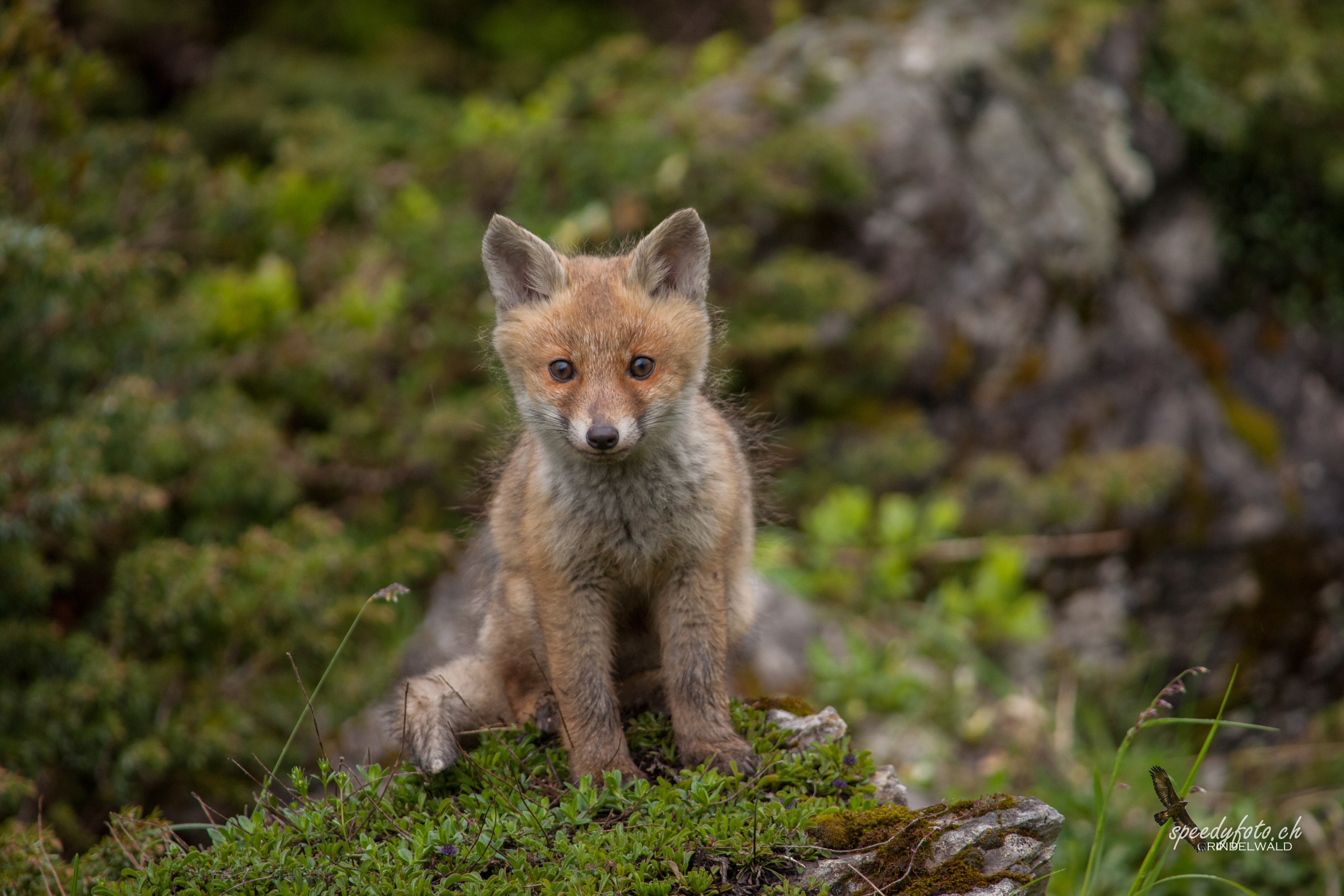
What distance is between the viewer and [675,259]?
3.80 metres

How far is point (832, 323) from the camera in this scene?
7.89m

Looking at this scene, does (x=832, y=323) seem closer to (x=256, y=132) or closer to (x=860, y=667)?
(x=860, y=667)

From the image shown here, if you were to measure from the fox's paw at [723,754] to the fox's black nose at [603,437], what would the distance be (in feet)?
3.40

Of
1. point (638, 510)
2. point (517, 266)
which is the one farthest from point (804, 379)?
point (638, 510)

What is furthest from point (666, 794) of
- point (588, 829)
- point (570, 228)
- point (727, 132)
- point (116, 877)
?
point (727, 132)

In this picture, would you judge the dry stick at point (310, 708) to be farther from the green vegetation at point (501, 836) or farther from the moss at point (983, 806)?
the moss at point (983, 806)

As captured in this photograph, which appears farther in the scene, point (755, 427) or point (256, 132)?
point (256, 132)

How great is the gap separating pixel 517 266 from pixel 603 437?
891 millimetres

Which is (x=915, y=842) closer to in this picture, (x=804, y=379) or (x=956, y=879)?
(x=956, y=879)

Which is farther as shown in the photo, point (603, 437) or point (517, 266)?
point (517, 266)

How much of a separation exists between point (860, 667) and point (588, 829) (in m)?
3.38

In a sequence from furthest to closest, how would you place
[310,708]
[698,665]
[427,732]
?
[698,665], [427,732], [310,708]

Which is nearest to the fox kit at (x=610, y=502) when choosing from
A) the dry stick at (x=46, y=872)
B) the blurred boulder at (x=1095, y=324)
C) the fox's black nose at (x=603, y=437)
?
the fox's black nose at (x=603, y=437)

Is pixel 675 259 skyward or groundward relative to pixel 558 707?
skyward
